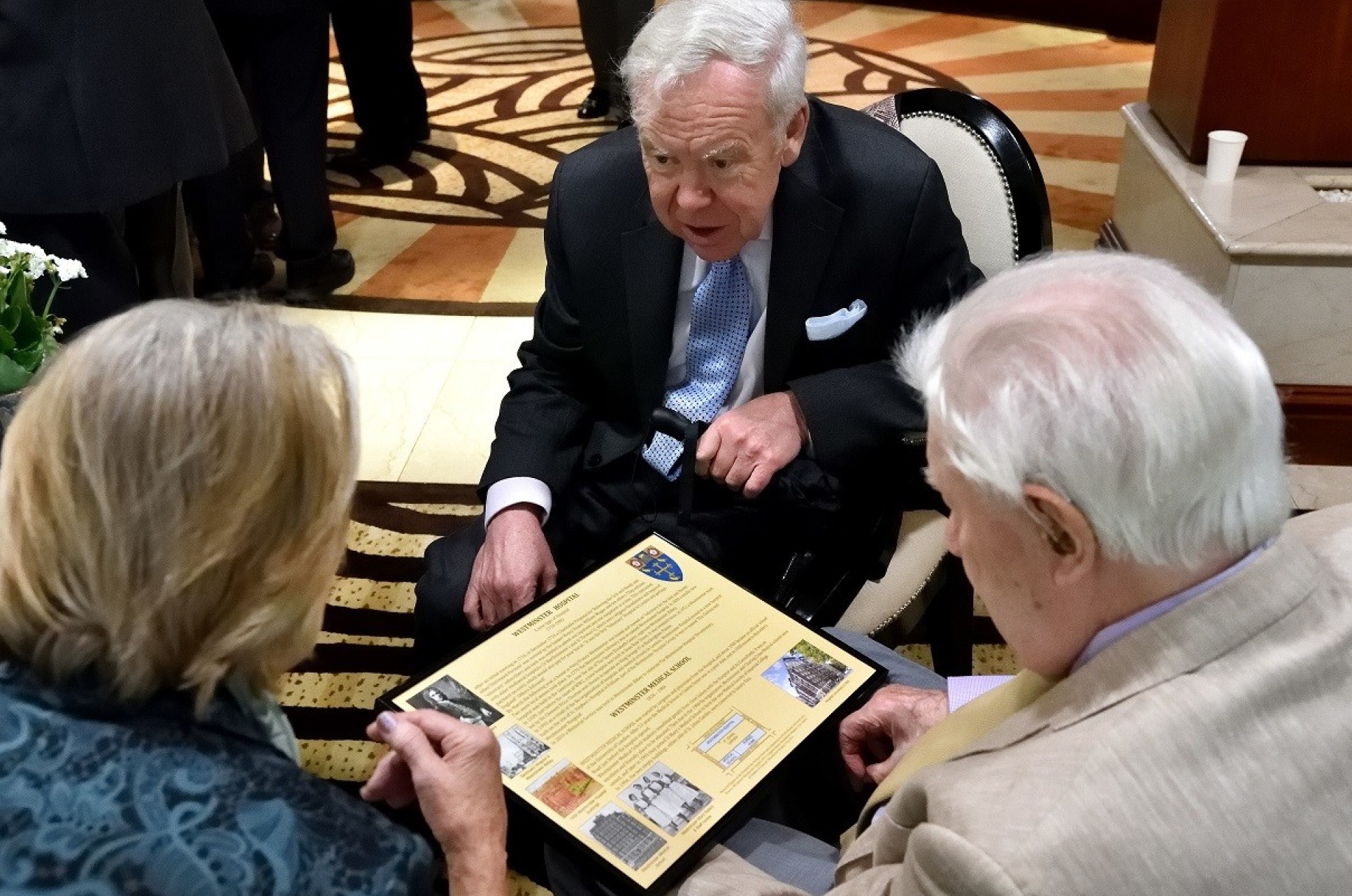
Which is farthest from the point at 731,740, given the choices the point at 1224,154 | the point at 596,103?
the point at 596,103

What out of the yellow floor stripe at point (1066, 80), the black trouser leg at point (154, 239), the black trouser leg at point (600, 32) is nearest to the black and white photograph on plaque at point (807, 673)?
the black trouser leg at point (154, 239)

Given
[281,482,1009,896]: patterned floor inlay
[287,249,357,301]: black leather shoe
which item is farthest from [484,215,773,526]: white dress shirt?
[287,249,357,301]: black leather shoe

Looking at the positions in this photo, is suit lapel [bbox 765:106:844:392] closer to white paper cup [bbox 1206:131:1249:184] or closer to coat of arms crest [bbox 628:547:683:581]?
coat of arms crest [bbox 628:547:683:581]

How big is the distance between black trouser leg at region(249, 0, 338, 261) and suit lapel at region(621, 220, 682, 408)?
2.14 meters

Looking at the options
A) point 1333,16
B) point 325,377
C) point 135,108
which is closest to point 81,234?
point 135,108

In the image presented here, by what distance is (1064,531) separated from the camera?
Result: 89 cm

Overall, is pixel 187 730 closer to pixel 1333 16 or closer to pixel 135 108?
pixel 135 108

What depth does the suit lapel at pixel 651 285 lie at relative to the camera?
177 cm

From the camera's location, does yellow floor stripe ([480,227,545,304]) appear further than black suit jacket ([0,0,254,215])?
Yes

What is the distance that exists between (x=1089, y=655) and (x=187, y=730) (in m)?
0.71

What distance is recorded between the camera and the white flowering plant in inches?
61.4

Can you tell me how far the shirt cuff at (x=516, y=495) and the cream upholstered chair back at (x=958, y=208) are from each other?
50 cm

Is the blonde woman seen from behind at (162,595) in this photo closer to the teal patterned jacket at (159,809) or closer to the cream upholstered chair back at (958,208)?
the teal patterned jacket at (159,809)

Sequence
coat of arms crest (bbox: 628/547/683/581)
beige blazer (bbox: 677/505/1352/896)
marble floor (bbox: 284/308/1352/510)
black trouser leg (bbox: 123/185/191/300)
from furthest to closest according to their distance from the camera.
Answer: marble floor (bbox: 284/308/1352/510) → black trouser leg (bbox: 123/185/191/300) → coat of arms crest (bbox: 628/547/683/581) → beige blazer (bbox: 677/505/1352/896)
